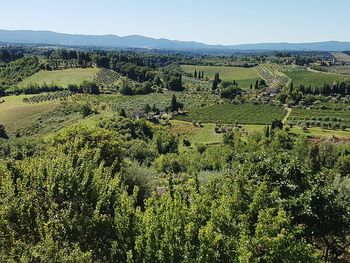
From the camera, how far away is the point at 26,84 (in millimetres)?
148375

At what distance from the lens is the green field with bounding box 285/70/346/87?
16995cm

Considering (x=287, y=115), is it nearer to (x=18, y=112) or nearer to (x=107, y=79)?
(x=18, y=112)

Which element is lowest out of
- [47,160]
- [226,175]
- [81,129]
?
[81,129]

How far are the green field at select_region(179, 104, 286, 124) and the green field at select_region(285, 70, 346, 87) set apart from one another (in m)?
51.6

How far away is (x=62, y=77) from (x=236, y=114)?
77831mm

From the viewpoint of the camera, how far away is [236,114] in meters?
117

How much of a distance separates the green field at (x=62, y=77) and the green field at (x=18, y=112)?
78.9 feet

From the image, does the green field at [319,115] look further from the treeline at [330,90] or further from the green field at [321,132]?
the treeline at [330,90]

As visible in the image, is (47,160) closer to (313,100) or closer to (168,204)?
(168,204)

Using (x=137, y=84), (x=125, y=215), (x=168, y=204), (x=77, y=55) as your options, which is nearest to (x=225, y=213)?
(x=168, y=204)

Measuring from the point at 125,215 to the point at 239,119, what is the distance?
97.6m

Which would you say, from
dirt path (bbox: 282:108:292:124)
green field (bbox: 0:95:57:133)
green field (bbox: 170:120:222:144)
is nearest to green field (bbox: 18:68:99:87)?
green field (bbox: 0:95:57:133)

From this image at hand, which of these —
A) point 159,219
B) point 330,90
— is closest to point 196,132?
point 330,90

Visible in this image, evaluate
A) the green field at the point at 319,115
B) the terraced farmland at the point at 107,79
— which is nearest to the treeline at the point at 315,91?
the green field at the point at 319,115
